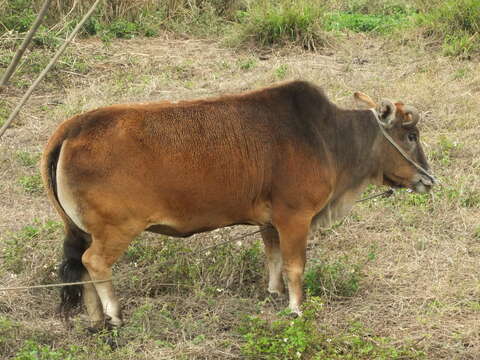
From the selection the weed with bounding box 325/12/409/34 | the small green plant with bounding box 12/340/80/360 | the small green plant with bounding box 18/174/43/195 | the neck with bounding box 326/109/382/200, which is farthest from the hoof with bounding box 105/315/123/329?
the weed with bounding box 325/12/409/34

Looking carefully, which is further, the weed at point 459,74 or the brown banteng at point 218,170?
A: the weed at point 459,74

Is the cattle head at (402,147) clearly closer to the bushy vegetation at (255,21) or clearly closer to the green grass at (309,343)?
the green grass at (309,343)

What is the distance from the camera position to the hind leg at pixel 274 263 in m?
6.19

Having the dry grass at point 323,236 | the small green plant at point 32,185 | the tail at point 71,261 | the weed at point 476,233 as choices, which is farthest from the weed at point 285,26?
the tail at point 71,261

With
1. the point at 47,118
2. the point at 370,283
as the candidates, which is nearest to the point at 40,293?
the point at 370,283

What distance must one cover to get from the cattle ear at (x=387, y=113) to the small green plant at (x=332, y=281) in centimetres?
112

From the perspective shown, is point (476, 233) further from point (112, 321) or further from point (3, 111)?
point (3, 111)

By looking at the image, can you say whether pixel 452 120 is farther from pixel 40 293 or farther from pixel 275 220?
pixel 40 293

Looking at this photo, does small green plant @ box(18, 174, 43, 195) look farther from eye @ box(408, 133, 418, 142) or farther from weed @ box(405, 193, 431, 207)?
eye @ box(408, 133, 418, 142)

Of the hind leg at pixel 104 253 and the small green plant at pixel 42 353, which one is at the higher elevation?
the hind leg at pixel 104 253

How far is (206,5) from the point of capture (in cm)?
1316

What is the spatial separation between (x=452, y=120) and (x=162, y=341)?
200 inches

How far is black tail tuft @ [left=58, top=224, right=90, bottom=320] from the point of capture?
5453 millimetres

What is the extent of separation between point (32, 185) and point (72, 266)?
102 inches
